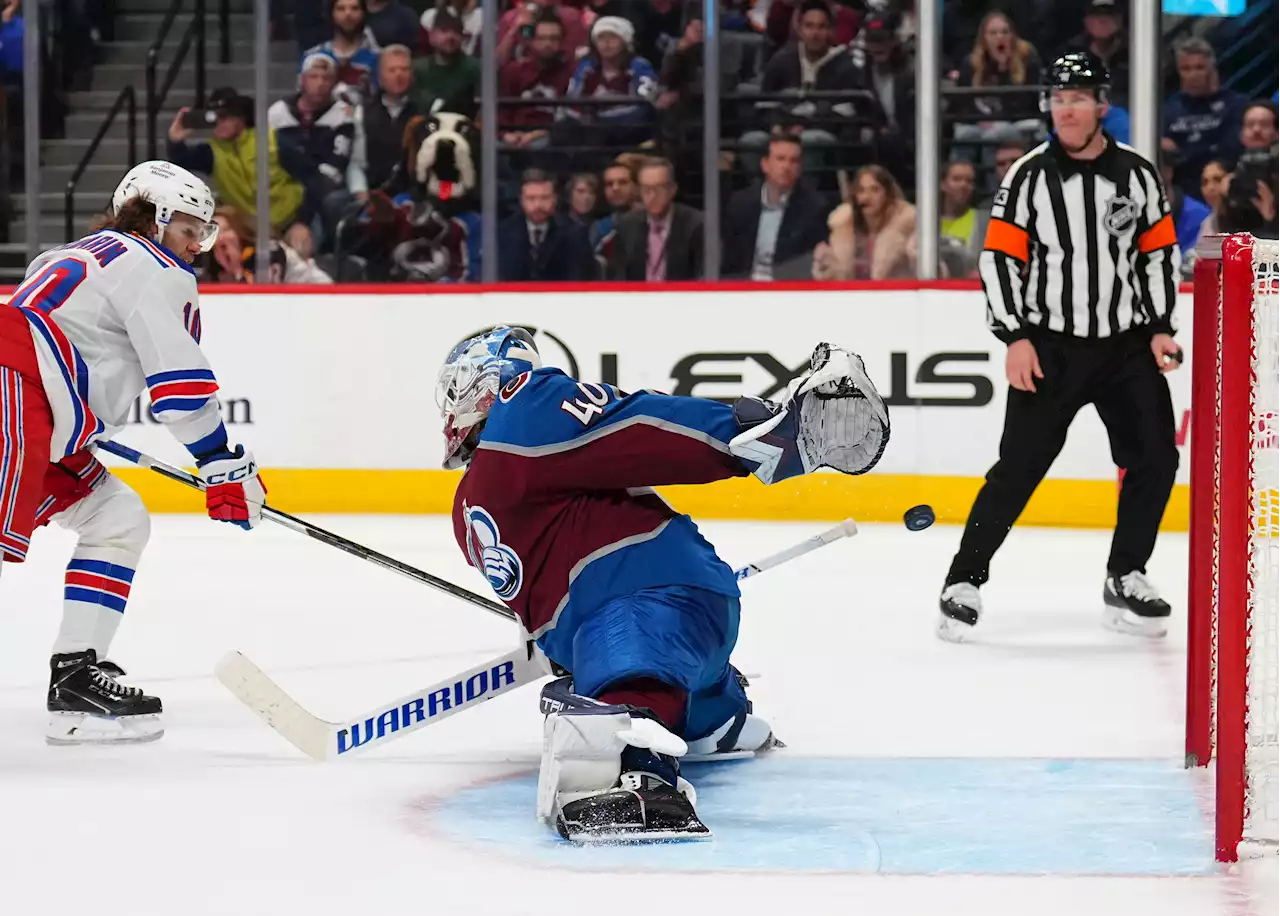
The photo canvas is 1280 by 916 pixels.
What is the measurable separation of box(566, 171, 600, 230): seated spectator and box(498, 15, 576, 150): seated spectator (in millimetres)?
196

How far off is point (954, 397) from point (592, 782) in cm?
390

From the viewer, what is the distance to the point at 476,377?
2508 millimetres

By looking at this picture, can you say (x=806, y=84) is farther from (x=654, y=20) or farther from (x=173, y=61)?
(x=173, y=61)

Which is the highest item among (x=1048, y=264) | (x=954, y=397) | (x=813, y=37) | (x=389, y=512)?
(x=813, y=37)

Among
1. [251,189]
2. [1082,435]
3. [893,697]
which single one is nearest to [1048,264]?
[893,697]

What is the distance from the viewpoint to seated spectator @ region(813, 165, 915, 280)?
6316 millimetres

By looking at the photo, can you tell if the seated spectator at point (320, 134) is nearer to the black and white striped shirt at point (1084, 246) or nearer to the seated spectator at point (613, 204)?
the seated spectator at point (613, 204)

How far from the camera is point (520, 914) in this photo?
6.73 feet

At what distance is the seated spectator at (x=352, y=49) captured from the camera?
711 centimetres

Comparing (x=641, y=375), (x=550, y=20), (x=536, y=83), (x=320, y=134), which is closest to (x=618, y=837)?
(x=641, y=375)

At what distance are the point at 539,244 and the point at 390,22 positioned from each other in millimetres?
1242

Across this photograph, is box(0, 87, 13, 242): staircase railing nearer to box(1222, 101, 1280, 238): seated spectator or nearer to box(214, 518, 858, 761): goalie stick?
box(1222, 101, 1280, 238): seated spectator

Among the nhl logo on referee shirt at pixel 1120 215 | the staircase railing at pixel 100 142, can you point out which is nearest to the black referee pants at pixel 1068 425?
the nhl logo on referee shirt at pixel 1120 215

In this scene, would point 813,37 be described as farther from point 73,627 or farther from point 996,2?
point 73,627
